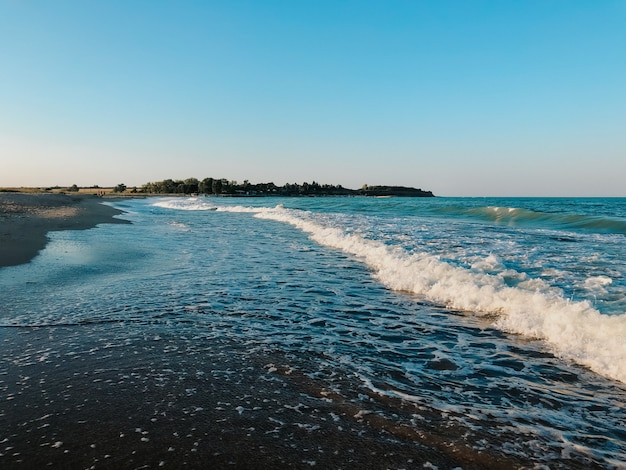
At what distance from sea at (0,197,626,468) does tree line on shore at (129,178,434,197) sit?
516 feet

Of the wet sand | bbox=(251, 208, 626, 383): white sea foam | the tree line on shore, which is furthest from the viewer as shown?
the tree line on shore

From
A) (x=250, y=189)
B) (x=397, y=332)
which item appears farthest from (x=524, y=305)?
(x=250, y=189)

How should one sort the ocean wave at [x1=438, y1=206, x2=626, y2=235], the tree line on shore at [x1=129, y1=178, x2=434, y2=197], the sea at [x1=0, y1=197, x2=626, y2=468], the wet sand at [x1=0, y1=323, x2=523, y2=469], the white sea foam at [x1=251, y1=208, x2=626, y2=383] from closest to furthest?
the wet sand at [x1=0, y1=323, x2=523, y2=469]
the sea at [x1=0, y1=197, x2=626, y2=468]
the white sea foam at [x1=251, y1=208, x2=626, y2=383]
the ocean wave at [x1=438, y1=206, x2=626, y2=235]
the tree line on shore at [x1=129, y1=178, x2=434, y2=197]

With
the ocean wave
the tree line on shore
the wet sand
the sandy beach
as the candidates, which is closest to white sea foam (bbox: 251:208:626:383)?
the wet sand

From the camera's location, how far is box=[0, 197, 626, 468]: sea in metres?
4.27

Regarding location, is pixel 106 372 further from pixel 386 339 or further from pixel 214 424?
pixel 386 339

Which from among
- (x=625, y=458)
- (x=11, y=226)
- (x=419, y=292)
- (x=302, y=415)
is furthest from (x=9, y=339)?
(x=11, y=226)

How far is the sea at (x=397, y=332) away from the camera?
4.27 metres

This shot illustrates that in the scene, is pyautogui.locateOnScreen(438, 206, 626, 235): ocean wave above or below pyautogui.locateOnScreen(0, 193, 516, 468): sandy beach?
above

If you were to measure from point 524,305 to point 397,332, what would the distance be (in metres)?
2.91

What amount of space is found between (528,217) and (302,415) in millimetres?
42187

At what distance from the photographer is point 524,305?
329 inches

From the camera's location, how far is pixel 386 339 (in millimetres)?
6859

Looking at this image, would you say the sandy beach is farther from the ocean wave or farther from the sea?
the ocean wave
